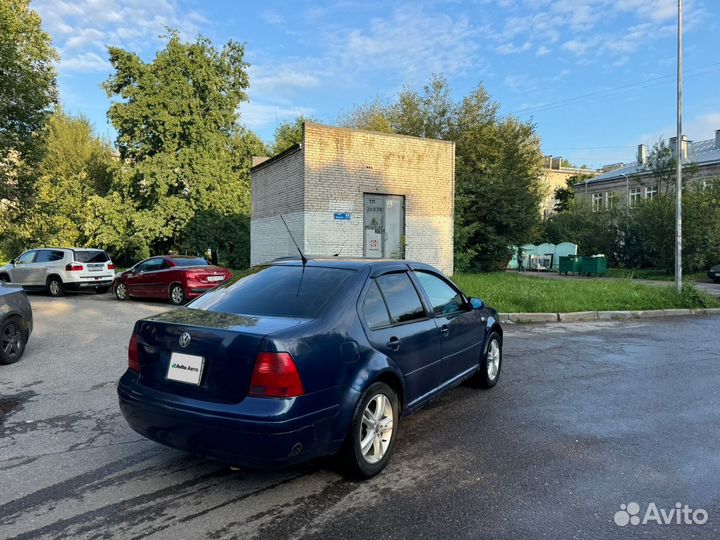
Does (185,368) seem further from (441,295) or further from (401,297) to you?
(441,295)

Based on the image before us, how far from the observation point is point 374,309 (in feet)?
12.6

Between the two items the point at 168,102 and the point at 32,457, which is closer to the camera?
the point at 32,457

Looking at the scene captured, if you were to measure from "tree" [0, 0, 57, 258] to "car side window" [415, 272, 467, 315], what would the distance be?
19.4m

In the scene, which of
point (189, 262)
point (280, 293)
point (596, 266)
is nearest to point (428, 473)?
point (280, 293)

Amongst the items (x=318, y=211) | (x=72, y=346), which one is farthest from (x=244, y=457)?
(x=318, y=211)

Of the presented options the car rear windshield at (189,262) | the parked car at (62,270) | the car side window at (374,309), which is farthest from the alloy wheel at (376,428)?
the parked car at (62,270)

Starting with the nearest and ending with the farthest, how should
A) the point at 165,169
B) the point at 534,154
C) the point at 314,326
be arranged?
the point at 314,326 < the point at 165,169 < the point at 534,154

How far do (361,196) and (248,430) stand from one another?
1423cm

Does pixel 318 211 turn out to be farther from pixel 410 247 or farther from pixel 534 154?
pixel 534 154

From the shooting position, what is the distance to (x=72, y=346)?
8281mm

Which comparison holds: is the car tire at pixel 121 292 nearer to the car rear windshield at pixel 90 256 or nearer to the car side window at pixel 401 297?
the car rear windshield at pixel 90 256

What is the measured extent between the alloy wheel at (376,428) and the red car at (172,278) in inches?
434

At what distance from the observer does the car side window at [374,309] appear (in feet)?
12.3

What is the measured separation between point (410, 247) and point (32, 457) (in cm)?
1474
